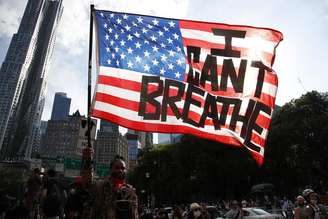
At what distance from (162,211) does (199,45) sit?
182 inches

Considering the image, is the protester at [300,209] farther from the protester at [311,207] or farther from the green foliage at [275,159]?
the green foliage at [275,159]

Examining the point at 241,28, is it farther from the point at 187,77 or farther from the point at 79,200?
the point at 79,200

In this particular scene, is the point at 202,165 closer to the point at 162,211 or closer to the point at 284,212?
the point at 284,212

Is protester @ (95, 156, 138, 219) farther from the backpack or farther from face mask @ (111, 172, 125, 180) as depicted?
the backpack

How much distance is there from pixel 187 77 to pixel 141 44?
1337mm

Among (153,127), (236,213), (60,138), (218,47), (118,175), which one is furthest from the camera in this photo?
(60,138)

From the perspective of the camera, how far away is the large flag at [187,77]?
711 centimetres

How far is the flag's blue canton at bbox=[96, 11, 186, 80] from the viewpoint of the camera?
24.0ft

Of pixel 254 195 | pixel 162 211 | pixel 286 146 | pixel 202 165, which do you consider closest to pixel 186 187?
pixel 202 165

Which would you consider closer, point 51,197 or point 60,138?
point 51,197

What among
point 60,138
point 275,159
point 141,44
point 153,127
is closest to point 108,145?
point 60,138

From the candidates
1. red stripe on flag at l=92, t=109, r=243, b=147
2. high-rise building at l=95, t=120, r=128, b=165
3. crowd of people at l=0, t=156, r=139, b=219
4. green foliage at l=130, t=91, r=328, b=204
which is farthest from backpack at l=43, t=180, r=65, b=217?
high-rise building at l=95, t=120, r=128, b=165

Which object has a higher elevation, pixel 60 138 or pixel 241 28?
pixel 60 138

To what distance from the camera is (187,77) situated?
25.5 ft
